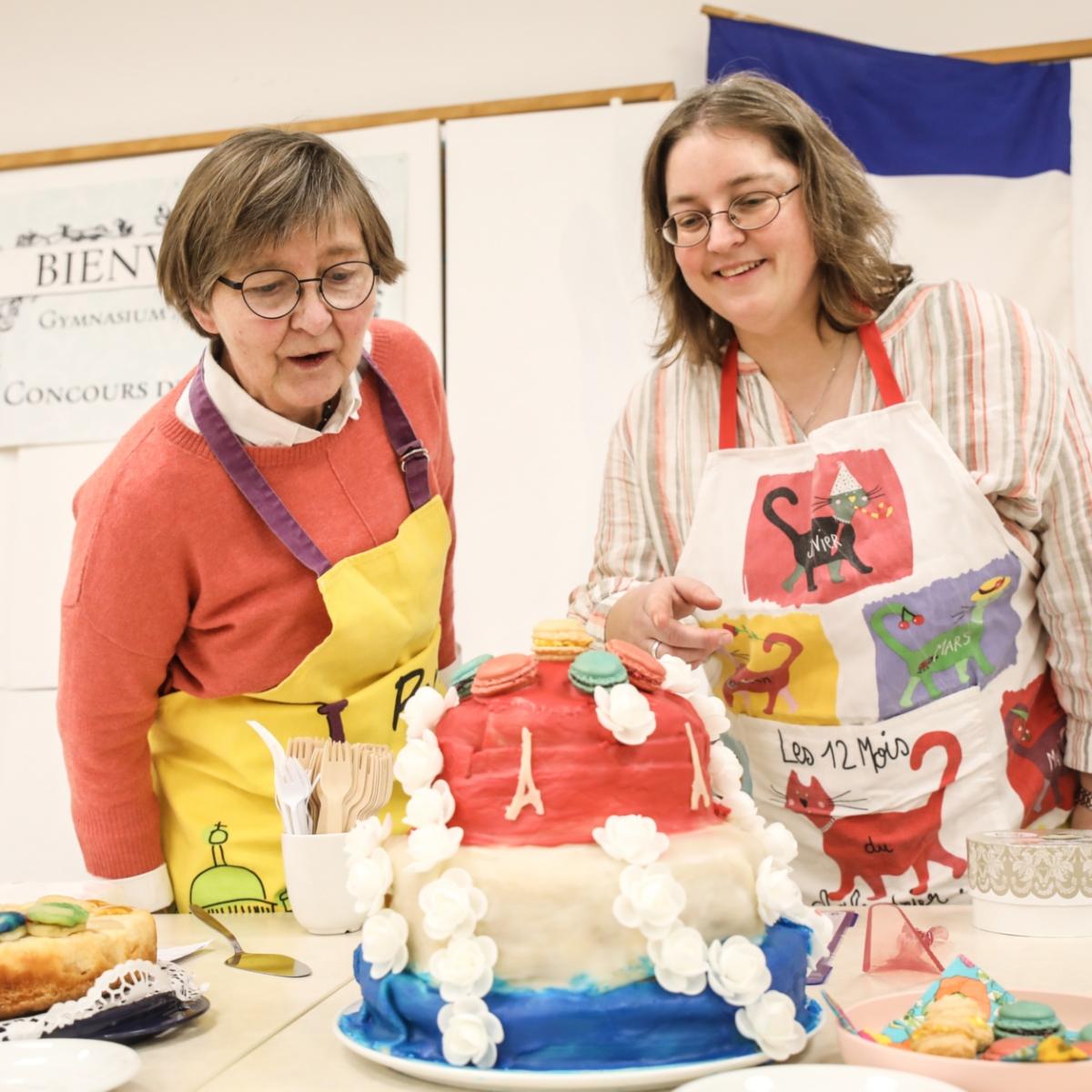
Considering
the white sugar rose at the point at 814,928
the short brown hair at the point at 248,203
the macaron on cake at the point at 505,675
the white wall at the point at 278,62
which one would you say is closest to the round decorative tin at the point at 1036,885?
the white sugar rose at the point at 814,928

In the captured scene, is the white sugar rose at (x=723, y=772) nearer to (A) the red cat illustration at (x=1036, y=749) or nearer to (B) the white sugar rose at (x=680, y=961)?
(B) the white sugar rose at (x=680, y=961)

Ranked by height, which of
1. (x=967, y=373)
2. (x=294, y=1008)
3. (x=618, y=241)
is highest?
(x=618, y=241)

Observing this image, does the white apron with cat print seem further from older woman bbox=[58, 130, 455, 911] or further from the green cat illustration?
older woman bbox=[58, 130, 455, 911]

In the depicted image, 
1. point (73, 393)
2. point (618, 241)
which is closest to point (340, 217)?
point (618, 241)

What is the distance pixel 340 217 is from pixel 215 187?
14cm

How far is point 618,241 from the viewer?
2686mm

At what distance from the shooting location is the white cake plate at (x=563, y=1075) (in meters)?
0.77

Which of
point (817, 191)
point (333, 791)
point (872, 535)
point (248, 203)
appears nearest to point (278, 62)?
point (248, 203)

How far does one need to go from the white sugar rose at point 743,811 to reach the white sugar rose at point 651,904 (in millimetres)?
171

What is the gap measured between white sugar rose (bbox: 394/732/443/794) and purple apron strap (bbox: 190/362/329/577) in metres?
0.59

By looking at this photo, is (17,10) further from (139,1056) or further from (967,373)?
(139,1056)

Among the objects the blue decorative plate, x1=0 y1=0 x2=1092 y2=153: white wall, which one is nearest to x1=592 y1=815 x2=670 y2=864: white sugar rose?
the blue decorative plate

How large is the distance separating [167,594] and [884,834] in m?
0.91

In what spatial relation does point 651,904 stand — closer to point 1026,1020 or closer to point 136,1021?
point 1026,1020
